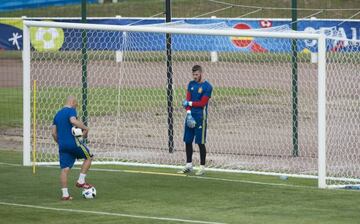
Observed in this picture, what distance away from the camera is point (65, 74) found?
30625mm

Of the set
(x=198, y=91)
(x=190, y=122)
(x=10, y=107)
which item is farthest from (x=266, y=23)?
(x=190, y=122)

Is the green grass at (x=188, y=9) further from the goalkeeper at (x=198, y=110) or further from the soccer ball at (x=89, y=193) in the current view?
the soccer ball at (x=89, y=193)

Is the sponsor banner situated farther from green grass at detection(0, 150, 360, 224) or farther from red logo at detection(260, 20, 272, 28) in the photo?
green grass at detection(0, 150, 360, 224)

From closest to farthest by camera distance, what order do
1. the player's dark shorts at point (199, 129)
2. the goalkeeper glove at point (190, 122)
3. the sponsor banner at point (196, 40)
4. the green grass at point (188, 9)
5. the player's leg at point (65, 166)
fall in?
the player's leg at point (65, 166), the goalkeeper glove at point (190, 122), the player's dark shorts at point (199, 129), the sponsor banner at point (196, 40), the green grass at point (188, 9)

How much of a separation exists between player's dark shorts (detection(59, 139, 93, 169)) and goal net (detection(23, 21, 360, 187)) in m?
3.62

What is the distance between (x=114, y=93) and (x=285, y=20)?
5.15 m

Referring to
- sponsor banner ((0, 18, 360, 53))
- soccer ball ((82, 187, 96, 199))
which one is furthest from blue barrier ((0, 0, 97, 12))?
soccer ball ((82, 187, 96, 199))

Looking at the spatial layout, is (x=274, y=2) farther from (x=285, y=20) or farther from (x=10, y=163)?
(x=10, y=163)

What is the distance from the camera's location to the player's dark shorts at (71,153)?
19203 mm

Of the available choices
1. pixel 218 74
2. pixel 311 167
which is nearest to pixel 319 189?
pixel 311 167

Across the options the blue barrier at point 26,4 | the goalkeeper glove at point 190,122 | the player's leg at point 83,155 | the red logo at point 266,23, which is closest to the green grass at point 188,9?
the blue barrier at point 26,4

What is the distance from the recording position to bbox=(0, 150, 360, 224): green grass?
17312mm

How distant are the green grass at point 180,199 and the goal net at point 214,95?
1.09 m

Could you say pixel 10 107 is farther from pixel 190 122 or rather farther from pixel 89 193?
pixel 89 193
